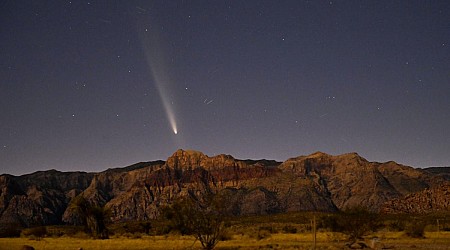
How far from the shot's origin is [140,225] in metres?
96.2

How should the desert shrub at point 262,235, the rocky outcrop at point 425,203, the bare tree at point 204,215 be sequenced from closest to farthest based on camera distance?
the bare tree at point 204,215 → the desert shrub at point 262,235 → the rocky outcrop at point 425,203

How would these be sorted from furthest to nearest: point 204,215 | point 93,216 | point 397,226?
point 397,226 < point 93,216 < point 204,215

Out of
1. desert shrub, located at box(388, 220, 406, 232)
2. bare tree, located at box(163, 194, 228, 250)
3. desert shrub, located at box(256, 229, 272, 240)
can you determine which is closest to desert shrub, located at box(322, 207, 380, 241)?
desert shrub, located at box(256, 229, 272, 240)

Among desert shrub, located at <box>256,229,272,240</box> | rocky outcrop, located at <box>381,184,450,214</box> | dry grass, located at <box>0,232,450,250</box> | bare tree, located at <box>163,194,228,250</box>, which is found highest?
rocky outcrop, located at <box>381,184,450,214</box>

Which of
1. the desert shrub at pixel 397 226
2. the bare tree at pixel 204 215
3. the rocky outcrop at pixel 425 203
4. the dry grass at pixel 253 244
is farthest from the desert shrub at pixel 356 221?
the rocky outcrop at pixel 425 203

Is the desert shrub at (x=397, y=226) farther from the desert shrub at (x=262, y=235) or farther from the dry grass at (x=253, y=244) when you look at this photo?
the desert shrub at (x=262, y=235)

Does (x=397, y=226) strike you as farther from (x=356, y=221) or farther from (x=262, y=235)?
(x=356, y=221)

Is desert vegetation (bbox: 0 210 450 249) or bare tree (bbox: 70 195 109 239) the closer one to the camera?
desert vegetation (bbox: 0 210 450 249)

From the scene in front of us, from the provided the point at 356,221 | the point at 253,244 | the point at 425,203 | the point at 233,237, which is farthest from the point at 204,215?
the point at 425,203

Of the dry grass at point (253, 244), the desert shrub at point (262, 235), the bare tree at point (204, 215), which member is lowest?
the dry grass at point (253, 244)

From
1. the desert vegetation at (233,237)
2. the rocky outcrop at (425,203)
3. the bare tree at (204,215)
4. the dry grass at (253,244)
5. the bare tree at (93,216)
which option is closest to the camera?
the bare tree at (204,215)

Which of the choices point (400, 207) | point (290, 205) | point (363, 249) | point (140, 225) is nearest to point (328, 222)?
point (363, 249)

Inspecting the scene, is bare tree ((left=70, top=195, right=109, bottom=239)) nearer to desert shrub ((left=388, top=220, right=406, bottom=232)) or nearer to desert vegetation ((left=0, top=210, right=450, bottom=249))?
desert vegetation ((left=0, top=210, right=450, bottom=249))

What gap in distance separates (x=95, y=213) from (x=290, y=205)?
428 ft
